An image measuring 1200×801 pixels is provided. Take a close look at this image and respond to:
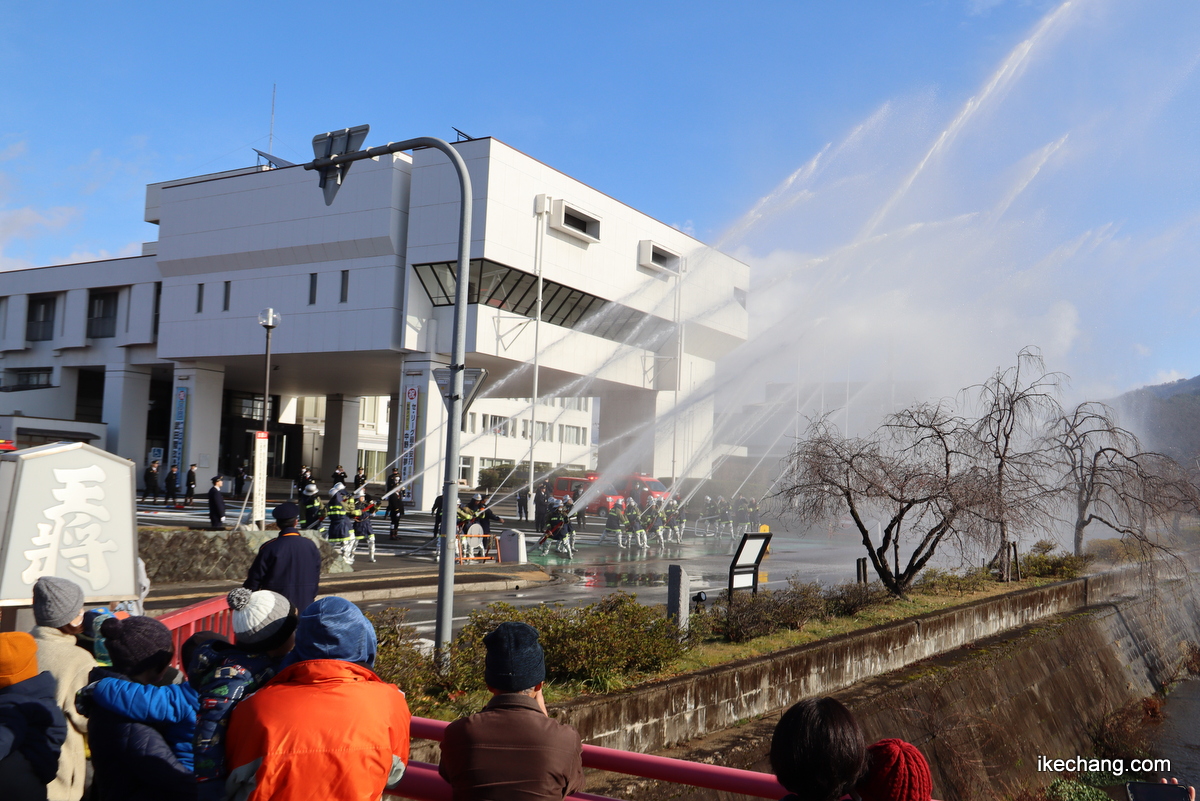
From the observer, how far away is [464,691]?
6008 mm

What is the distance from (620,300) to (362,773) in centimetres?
3885

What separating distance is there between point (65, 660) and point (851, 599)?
10524mm

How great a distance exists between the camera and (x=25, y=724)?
9.36 ft

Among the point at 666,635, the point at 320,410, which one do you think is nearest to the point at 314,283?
the point at 320,410

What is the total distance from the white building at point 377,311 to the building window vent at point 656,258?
4.2 inches

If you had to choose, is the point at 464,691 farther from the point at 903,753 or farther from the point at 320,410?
the point at 320,410

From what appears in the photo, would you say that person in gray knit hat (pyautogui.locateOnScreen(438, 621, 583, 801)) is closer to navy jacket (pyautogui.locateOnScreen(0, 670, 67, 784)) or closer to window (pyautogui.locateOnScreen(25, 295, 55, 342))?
navy jacket (pyautogui.locateOnScreen(0, 670, 67, 784))

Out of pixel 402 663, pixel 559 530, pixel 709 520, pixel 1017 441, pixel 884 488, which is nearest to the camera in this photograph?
pixel 402 663

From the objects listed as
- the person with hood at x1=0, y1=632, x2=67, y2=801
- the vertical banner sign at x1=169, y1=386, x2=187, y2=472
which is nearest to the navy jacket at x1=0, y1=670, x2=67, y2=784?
the person with hood at x1=0, y1=632, x2=67, y2=801

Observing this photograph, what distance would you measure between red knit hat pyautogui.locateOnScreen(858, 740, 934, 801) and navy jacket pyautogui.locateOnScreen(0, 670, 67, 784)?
108 inches

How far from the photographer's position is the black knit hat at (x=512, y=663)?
2648 millimetres

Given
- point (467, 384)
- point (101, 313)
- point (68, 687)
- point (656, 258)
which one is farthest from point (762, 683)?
point (101, 313)

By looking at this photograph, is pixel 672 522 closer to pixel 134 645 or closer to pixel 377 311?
pixel 377 311

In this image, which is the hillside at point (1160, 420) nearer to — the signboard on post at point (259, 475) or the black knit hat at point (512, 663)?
the signboard on post at point (259, 475)
